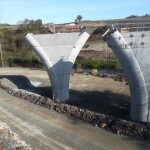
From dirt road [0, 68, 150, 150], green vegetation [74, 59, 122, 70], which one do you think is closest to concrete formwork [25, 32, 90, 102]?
dirt road [0, 68, 150, 150]

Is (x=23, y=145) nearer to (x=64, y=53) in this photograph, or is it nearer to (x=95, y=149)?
(x=95, y=149)

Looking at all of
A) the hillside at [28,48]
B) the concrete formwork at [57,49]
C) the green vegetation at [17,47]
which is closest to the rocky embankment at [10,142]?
the concrete formwork at [57,49]

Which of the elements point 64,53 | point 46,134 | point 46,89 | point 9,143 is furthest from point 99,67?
point 9,143

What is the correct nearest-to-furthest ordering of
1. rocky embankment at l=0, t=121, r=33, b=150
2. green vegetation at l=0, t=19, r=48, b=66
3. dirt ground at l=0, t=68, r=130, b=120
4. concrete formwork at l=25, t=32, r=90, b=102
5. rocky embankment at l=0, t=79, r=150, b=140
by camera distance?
rocky embankment at l=0, t=121, r=33, b=150 → rocky embankment at l=0, t=79, r=150, b=140 → dirt ground at l=0, t=68, r=130, b=120 → concrete formwork at l=25, t=32, r=90, b=102 → green vegetation at l=0, t=19, r=48, b=66

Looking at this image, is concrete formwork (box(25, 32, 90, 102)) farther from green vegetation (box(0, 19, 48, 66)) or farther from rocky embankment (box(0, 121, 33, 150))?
green vegetation (box(0, 19, 48, 66))

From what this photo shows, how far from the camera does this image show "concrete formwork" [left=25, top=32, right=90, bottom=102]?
32562 mm

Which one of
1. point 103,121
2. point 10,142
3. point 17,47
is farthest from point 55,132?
point 17,47

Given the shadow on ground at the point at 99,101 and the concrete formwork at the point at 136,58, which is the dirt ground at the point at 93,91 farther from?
the concrete formwork at the point at 136,58

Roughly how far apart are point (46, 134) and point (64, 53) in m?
11.5

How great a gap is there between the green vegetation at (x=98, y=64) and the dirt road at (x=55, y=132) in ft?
87.9

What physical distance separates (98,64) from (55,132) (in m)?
34.7

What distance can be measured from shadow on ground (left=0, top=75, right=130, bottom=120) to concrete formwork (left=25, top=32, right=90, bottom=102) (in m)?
2.95

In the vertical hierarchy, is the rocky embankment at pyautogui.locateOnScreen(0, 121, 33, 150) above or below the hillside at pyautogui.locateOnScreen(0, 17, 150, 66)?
below

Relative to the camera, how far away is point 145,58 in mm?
24625
